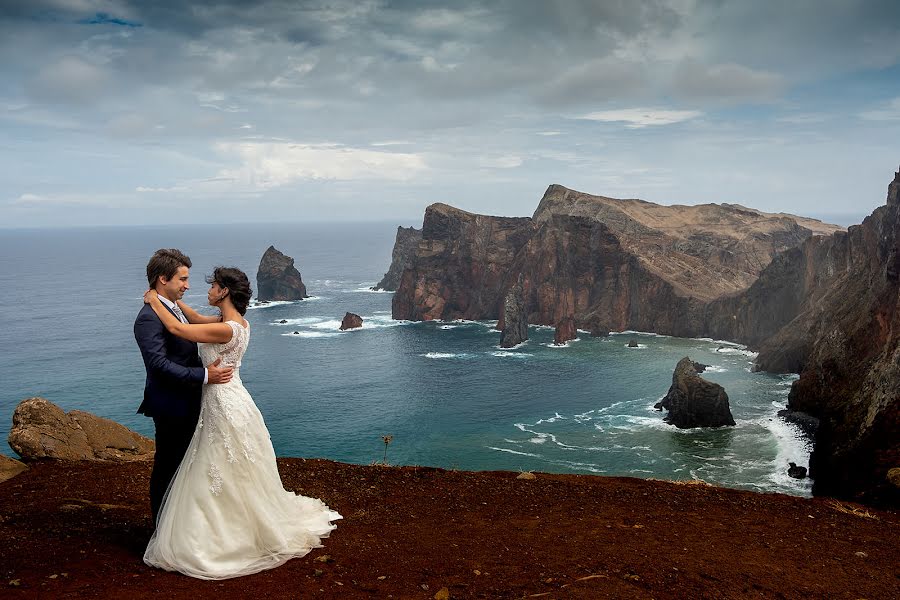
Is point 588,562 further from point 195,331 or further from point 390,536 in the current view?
point 195,331

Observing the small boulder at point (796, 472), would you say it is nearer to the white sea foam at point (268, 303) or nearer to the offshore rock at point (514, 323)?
the offshore rock at point (514, 323)

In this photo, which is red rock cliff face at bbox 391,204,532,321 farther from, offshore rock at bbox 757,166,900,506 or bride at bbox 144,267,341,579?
bride at bbox 144,267,341,579

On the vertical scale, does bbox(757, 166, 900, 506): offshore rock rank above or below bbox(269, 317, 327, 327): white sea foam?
above

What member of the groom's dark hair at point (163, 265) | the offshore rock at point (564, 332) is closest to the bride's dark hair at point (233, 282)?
the groom's dark hair at point (163, 265)

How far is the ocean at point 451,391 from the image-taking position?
156ft

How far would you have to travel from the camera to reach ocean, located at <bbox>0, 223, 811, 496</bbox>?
4759 cm

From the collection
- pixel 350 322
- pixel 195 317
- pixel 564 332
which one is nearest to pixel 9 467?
pixel 195 317

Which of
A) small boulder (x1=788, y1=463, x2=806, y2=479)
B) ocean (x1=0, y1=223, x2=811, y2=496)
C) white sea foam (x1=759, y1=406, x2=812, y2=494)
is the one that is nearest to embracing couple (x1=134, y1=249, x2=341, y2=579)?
ocean (x1=0, y1=223, x2=811, y2=496)

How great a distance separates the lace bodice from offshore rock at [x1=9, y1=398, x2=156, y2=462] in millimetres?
A: 7119

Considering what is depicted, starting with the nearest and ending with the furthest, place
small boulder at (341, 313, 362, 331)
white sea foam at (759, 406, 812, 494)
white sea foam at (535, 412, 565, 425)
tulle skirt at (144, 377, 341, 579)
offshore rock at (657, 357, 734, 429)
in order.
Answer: tulle skirt at (144, 377, 341, 579) → white sea foam at (759, 406, 812, 494) → offshore rock at (657, 357, 734, 429) → white sea foam at (535, 412, 565, 425) → small boulder at (341, 313, 362, 331)

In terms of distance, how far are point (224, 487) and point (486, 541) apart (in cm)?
335

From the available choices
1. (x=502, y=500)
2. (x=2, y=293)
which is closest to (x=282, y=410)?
(x=502, y=500)

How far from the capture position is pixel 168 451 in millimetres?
8125

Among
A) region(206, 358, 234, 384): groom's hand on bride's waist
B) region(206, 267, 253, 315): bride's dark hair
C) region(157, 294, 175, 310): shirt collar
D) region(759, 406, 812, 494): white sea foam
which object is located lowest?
region(759, 406, 812, 494): white sea foam
